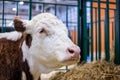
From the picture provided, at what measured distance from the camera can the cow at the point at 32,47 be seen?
5.78 feet

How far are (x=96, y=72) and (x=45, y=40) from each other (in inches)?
29.3

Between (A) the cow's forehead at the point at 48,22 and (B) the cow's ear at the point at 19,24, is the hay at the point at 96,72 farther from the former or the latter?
(B) the cow's ear at the point at 19,24

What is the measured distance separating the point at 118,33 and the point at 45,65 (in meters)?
1.14

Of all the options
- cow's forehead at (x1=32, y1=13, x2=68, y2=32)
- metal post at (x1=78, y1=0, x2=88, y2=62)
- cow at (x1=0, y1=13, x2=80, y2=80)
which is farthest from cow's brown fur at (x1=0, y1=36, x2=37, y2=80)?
metal post at (x1=78, y1=0, x2=88, y2=62)

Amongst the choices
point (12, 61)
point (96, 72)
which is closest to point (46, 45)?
point (12, 61)

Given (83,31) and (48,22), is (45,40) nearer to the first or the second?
(48,22)

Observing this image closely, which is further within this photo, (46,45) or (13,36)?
(13,36)

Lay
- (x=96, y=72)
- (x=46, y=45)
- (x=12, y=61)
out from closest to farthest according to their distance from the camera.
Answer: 1. (x=46, y=45)
2. (x=12, y=61)
3. (x=96, y=72)

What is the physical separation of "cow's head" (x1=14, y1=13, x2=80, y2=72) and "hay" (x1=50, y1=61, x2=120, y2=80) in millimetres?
575

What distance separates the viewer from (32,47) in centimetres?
186

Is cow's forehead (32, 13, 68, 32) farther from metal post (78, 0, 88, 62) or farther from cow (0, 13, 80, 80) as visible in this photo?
metal post (78, 0, 88, 62)

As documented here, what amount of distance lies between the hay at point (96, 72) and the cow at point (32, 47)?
53 centimetres

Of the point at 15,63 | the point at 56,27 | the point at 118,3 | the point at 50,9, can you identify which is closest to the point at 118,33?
the point at 118,3

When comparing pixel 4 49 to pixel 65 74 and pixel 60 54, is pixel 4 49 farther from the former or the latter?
pixel 65 74
